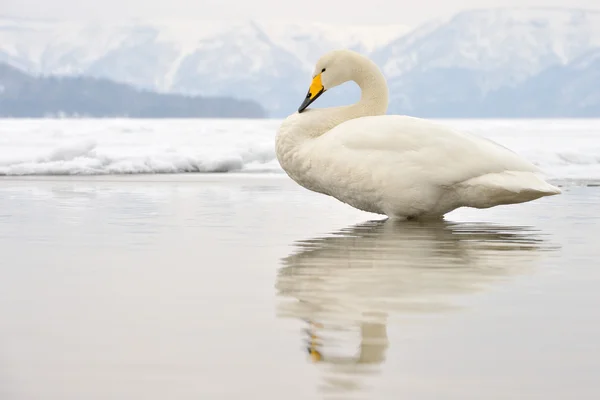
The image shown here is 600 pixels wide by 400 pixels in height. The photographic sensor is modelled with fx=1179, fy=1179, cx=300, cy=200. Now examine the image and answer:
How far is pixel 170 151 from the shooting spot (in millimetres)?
17906

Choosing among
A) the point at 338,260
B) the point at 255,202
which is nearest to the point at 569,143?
the point at 255,202

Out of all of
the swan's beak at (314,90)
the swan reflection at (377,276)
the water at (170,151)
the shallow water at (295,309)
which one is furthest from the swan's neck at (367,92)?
the water at (170,151)

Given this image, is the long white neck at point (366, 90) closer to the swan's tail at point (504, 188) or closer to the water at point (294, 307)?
the water at point (294, 307)

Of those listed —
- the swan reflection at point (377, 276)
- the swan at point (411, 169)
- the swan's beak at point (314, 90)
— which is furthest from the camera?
the swan's beak at point (314, 90)

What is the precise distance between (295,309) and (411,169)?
372 centimetres

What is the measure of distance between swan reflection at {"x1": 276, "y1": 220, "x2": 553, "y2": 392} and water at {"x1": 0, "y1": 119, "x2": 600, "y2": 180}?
7183 millimetres

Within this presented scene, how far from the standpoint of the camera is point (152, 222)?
754cm

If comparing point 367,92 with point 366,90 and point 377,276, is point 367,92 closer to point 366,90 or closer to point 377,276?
point 366,90

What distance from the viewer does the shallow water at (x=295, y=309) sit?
2.91m

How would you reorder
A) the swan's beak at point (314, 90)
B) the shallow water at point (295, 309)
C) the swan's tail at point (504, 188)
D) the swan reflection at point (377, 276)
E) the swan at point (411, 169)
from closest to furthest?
the shallow water at point (295, 309) < the swan reflection at point (377, 276) < the swan's tail at point (504, 188) < the swan at point (411, 169) < the swan's beak at point (314, 90)

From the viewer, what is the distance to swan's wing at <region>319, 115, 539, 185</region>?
7578 mm

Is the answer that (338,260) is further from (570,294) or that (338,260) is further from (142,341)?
(142,341)

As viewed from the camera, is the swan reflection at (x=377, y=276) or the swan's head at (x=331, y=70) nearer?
the swan reflection at (x=377, y=276)

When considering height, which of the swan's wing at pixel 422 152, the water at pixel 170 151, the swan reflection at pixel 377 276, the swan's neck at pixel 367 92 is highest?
the swan's neck at pixel 367 92
